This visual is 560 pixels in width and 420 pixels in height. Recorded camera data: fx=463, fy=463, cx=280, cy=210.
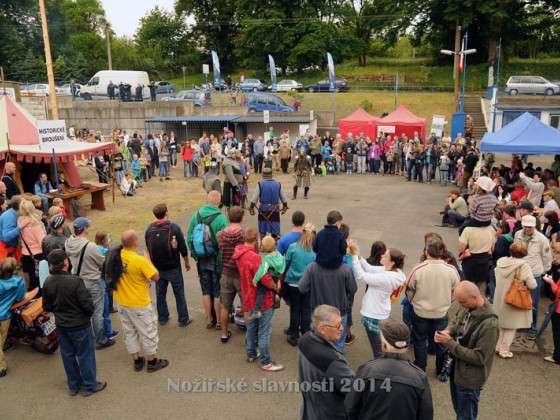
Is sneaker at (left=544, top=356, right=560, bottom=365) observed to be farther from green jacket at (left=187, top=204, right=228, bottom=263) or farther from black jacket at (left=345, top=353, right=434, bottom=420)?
green jacket at (left=187, top=204, right=228, bottom=263)

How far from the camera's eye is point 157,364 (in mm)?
5379

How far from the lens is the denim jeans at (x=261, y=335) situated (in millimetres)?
5148

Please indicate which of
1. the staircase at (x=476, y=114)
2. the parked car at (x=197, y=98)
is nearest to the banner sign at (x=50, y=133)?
the parked car at (x=197, y=98)

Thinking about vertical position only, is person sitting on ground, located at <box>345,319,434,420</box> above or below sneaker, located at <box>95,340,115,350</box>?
above

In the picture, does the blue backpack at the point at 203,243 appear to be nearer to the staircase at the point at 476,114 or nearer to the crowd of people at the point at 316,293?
the crowd of people at the point at 316,293

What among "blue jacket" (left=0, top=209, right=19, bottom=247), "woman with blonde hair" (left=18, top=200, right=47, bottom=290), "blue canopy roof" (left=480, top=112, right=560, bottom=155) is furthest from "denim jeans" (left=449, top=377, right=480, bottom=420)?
"blue canopy roof" (left=480, top=112, right=560, bottom=155)

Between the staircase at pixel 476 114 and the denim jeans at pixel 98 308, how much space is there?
2660 cm

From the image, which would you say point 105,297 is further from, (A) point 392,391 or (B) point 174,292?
(A) point 392,391

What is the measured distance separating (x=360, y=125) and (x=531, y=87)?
16657mm

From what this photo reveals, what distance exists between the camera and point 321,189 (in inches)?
648

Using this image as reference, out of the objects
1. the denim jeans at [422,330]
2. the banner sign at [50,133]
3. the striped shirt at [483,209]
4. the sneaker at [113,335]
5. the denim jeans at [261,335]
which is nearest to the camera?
the denim jeans at [422,330]

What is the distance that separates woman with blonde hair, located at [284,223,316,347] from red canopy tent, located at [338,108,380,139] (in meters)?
17.9

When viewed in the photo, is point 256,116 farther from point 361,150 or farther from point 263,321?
point 263,321

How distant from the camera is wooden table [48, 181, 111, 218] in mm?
12266
